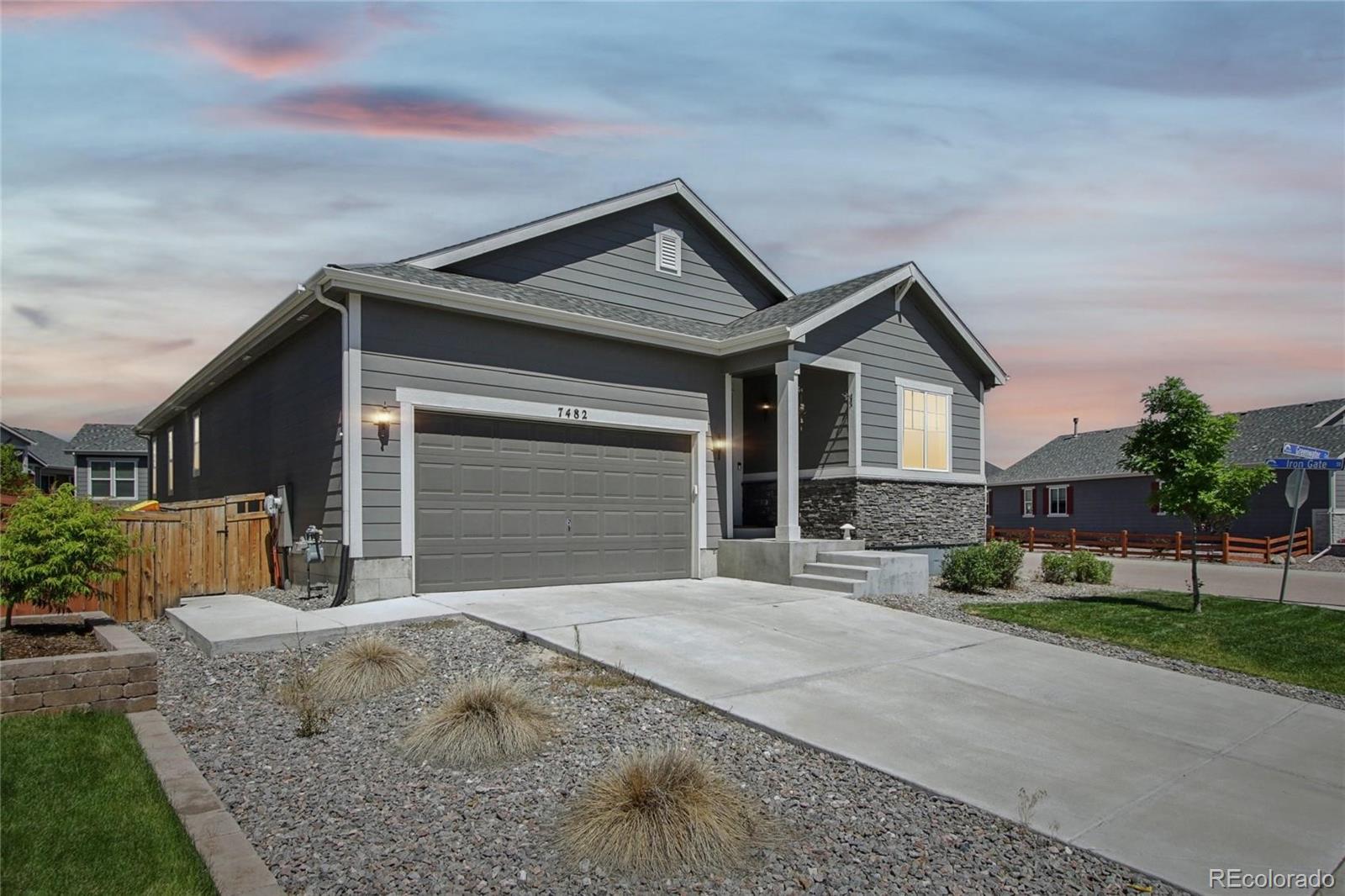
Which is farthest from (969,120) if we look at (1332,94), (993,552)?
(993,552)

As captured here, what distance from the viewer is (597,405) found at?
12008 millimetres

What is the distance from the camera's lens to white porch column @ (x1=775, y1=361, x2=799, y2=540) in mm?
12638

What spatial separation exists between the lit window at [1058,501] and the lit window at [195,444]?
30.7 metres

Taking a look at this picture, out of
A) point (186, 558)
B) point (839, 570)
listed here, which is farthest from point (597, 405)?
point (186, 558)

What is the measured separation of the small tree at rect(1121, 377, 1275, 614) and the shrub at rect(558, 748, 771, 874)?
9892mm

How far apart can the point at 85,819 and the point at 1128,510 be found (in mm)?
33437

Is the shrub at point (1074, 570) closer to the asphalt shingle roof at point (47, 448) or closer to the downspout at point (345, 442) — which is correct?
the downspout at point (345, 442)

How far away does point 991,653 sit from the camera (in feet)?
25.5

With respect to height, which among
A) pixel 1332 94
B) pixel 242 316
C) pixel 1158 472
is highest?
pixel 1332 94

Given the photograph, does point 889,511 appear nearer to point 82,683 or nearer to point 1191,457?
point 1191,457

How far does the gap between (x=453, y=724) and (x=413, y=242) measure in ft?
35.4

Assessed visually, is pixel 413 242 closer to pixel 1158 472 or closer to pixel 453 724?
pixel 453 724

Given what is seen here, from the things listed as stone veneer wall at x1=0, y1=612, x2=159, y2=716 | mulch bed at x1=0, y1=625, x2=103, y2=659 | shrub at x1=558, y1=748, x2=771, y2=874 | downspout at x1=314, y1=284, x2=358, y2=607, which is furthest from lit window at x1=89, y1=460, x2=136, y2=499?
shrub at x1=558, y1=748, x2=771, y2=874

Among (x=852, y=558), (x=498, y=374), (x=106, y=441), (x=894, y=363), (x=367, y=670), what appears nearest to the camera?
(x=367, y=670)
